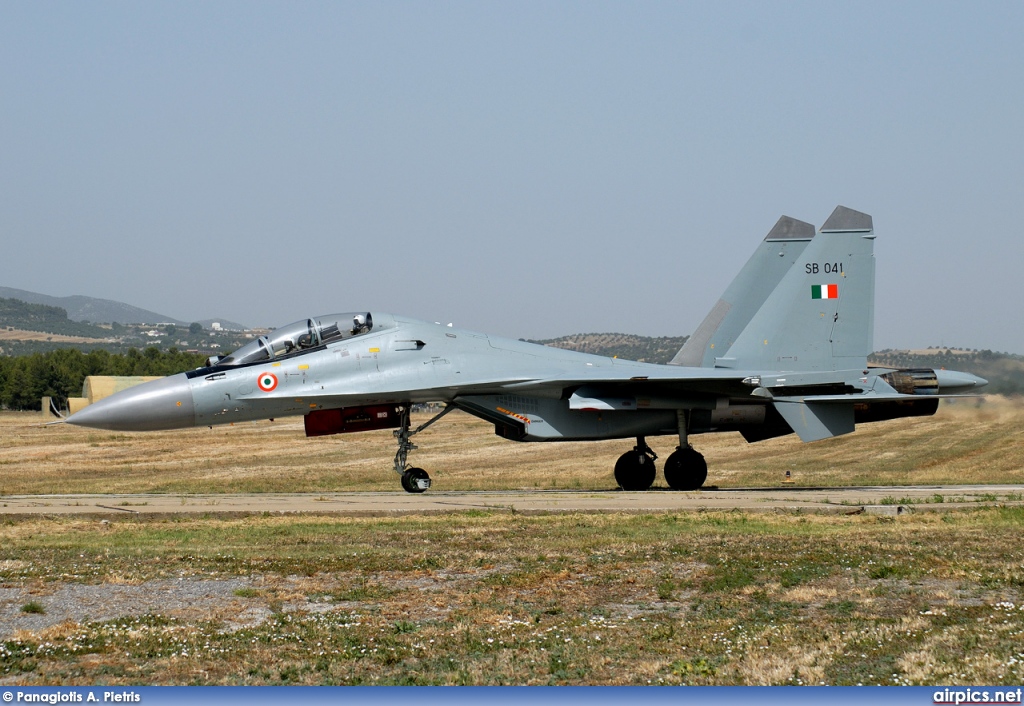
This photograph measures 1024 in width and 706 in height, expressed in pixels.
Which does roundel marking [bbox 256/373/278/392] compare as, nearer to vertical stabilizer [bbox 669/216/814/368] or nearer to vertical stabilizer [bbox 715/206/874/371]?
vertical stabilizer [bbox 715/206/874/371]

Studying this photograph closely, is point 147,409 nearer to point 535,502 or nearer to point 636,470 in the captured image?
point 535,502

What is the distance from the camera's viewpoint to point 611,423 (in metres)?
20.1

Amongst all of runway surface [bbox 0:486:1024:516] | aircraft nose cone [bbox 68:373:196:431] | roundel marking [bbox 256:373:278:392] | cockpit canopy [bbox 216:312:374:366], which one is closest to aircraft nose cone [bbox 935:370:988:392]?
runway surface [bbox 0:486:1024:516]

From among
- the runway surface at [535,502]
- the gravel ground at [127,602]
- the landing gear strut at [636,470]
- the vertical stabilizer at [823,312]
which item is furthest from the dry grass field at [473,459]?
the gravel ground at [127,602]

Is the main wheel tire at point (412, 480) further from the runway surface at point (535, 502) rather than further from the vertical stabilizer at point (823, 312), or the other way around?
the vertical stabilizer at point (823, 312)

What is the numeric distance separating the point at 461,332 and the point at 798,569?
36.2 feet

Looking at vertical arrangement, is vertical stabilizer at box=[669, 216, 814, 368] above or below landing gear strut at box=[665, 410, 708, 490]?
above

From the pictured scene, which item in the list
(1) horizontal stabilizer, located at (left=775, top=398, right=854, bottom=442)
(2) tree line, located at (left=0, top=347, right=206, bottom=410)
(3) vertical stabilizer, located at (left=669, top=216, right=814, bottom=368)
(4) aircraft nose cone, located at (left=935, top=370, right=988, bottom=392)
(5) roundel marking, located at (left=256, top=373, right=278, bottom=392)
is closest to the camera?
(5) roundel marking, located at (left=256, top=373, right=278, bottom=392)

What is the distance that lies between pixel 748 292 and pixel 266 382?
10.2m

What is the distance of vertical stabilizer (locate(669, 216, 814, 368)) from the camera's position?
2270cm

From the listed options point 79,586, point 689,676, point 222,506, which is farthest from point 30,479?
point 689,676

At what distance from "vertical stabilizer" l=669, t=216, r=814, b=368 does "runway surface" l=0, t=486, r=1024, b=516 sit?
4.07m

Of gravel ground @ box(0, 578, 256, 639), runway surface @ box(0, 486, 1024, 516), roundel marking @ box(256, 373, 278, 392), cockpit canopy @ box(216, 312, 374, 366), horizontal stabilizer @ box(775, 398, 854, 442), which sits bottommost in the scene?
runway surface @ box(0, 486, 1024, 516)

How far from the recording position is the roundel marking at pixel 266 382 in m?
18.3
